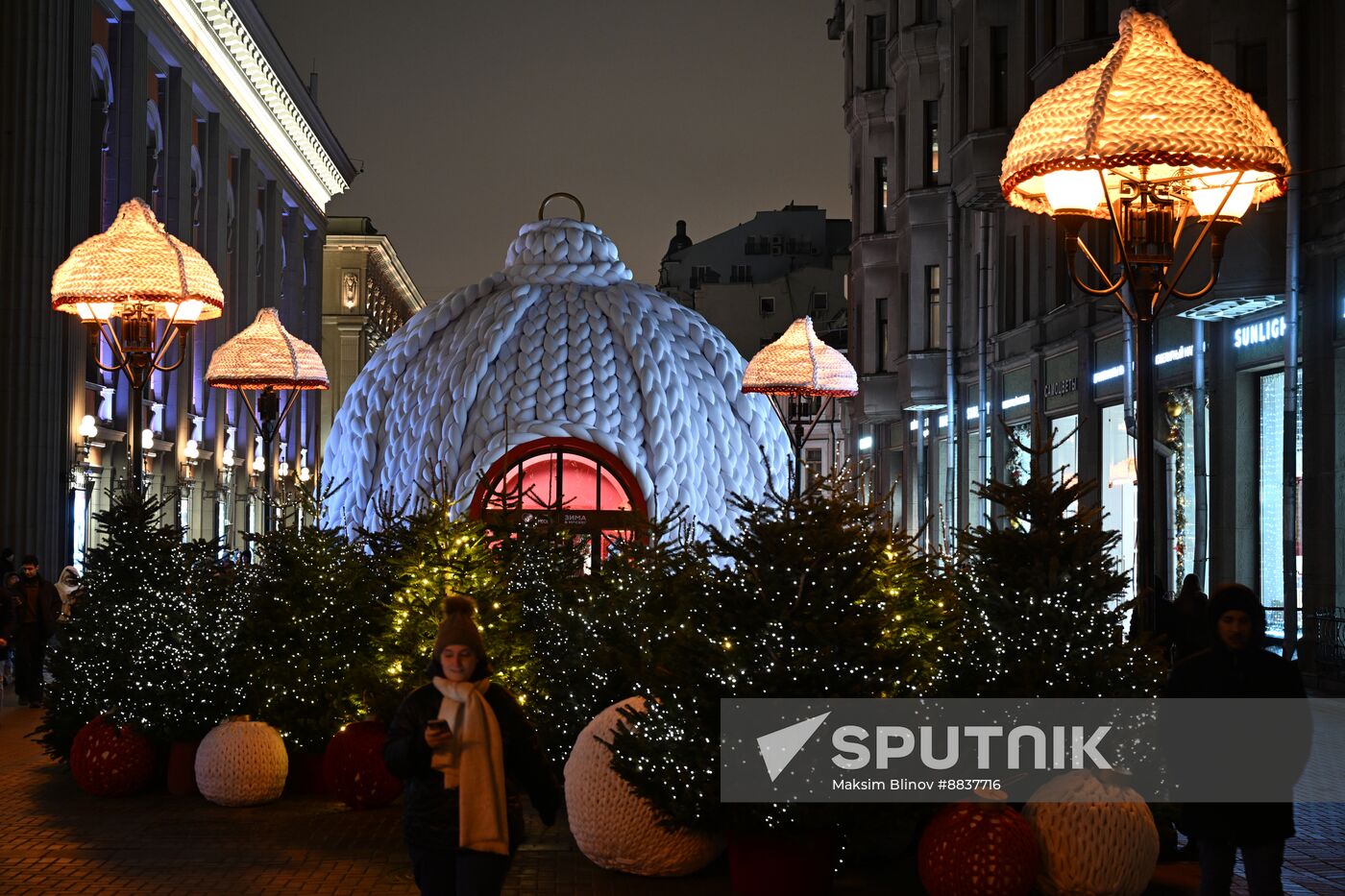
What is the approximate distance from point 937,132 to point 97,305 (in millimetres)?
24631

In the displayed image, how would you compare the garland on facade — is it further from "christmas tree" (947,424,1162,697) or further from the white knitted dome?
"christmas tree" (947,424,1162,697)

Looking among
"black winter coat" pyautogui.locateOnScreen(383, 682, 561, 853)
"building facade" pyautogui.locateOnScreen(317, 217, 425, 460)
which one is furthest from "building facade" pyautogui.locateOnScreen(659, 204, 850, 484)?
"black winter coat" pyautogui.locateOnScreen(383, 682, 561, 853)

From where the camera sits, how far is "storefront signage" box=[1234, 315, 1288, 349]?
63.7 feet

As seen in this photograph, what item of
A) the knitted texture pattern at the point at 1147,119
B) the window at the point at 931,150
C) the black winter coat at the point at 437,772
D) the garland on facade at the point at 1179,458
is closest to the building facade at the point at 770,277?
the window at the point at 931,150

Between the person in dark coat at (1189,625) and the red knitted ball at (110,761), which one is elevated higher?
the person in dark coat at (1189,625)

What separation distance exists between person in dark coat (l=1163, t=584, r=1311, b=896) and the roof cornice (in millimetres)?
39293

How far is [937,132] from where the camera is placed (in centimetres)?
3700

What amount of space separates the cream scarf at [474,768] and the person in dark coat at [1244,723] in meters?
2.97

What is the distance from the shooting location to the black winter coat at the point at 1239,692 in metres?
6.91

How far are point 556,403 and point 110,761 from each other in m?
5.34

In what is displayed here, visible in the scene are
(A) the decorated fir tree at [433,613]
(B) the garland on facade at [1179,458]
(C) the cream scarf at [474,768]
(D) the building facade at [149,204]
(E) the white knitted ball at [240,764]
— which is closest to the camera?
(C) the cream scarf at [474,768]

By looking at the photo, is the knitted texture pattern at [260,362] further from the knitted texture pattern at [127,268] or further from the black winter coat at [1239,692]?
the black winter coat at [1239,692]

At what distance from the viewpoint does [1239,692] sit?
23.3 feet

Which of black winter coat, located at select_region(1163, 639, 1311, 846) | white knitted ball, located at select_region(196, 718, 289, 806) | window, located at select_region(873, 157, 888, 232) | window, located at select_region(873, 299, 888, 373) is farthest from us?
window, located at select_region(873, 157, 888, 232)
